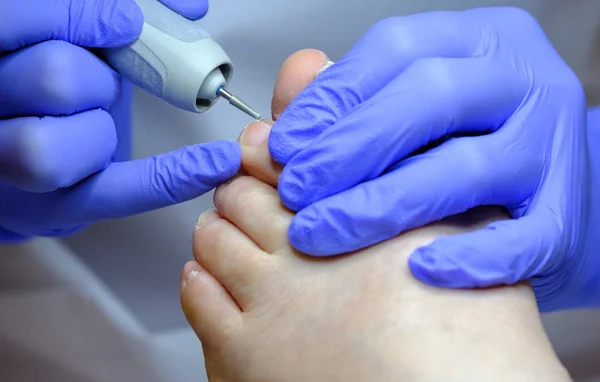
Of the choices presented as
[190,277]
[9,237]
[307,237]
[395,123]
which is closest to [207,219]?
[190,277]

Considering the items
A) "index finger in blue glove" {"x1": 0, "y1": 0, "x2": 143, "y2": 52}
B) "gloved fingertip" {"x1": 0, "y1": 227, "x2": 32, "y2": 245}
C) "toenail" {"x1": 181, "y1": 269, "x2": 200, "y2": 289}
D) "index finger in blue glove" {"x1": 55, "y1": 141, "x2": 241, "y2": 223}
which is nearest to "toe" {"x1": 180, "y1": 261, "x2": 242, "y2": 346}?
"toenail" {"x1": 181, "y1": 269, "x2": 200, "y2": 289}

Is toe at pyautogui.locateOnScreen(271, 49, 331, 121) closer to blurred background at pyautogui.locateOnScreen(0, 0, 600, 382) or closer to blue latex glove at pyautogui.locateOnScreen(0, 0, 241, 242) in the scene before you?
blue latex glove at pyautogui.locateOnScreen(0, 0, 241, 242)

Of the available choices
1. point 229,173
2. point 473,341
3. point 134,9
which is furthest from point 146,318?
point 473,341

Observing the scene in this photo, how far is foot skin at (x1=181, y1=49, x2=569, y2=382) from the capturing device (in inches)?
23.6

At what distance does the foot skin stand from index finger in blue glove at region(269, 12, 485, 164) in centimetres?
7

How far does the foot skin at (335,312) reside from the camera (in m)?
0.60

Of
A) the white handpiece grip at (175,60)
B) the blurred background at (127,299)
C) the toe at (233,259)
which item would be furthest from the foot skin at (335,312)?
the blurred background at (127,299)

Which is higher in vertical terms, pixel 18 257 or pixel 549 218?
pixel 549 218

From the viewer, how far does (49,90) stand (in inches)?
30.5

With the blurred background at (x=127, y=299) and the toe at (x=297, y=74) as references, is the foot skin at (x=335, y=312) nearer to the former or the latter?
the toe at (x=297, y=74)

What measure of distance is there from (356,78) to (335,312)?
28 cm

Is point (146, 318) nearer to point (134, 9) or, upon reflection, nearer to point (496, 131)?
point (134, 9)

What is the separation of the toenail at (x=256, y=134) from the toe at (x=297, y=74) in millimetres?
45

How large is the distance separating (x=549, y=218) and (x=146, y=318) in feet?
2.88
